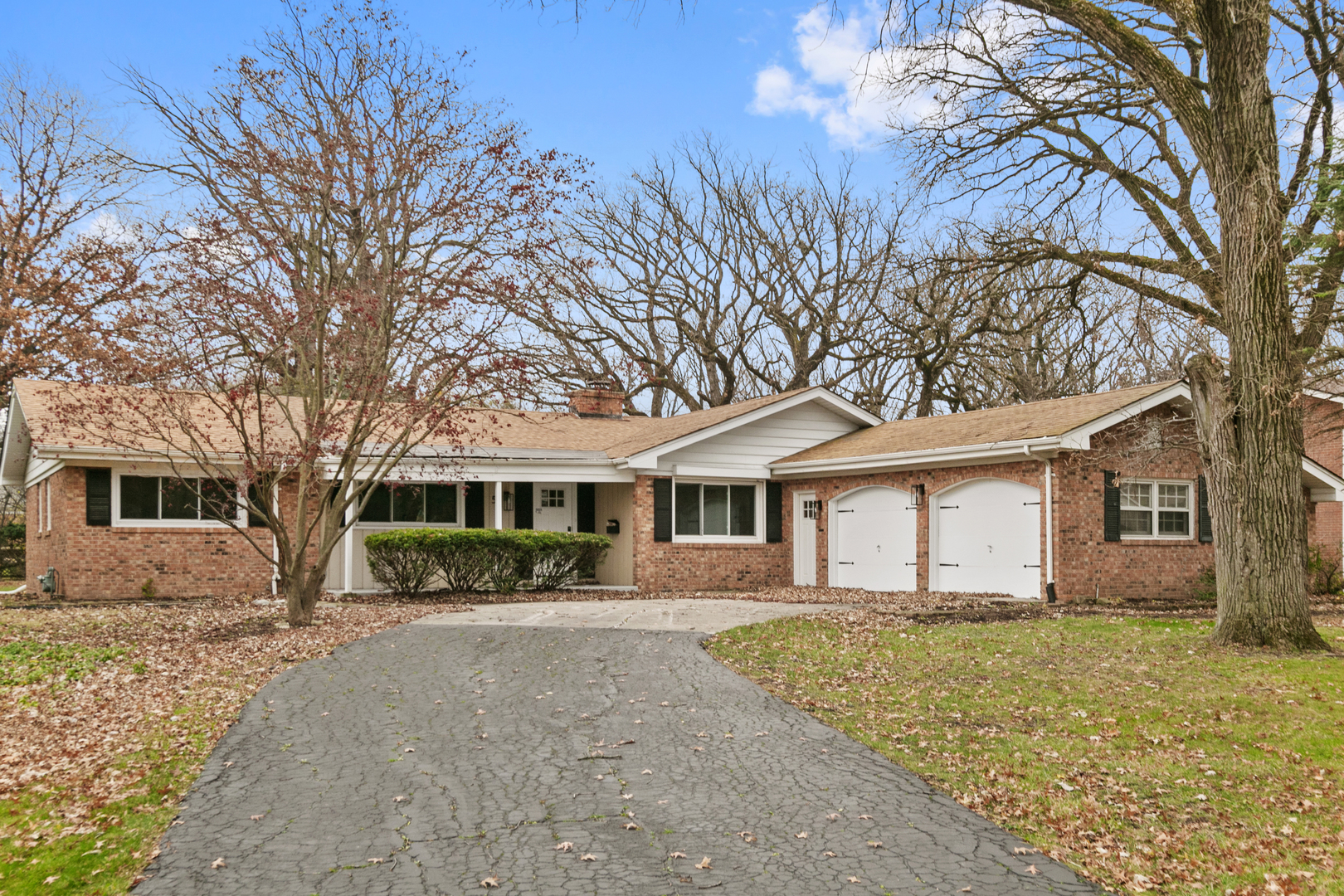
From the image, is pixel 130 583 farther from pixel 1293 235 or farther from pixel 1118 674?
pixel 1293 235

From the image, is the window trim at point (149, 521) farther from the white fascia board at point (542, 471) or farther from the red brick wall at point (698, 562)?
the red brick wall at point (698, 562)

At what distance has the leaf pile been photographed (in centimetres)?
487

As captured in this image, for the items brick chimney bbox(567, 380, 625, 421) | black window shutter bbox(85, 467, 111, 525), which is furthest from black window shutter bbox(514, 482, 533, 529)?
black window shutter bbox(85, 467, 111, 525)

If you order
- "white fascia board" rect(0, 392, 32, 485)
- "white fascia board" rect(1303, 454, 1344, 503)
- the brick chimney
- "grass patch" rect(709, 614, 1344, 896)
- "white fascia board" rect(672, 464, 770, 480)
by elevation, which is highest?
the brick chimney

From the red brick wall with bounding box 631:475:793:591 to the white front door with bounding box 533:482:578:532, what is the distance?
81.2 inches

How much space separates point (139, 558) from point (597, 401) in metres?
11.1

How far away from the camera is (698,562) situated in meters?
19.5

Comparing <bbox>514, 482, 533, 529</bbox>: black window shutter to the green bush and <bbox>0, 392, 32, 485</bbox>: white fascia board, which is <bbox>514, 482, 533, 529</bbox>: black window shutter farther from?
<bbox>0, 392, 32, 485</bbox>: white fascia board

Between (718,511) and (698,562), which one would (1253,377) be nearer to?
(698,562)

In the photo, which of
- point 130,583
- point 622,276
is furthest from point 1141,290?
point 622,276

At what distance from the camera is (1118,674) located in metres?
8.98

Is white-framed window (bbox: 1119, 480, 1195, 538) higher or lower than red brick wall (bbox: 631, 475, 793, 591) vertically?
higher

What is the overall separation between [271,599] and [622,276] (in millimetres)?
19787

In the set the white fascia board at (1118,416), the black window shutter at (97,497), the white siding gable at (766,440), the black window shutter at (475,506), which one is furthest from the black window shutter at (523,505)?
the white fascia board at (1118,416)
